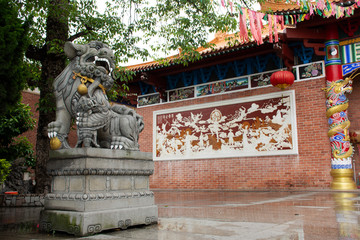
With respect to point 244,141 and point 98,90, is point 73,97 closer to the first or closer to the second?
point 98,90

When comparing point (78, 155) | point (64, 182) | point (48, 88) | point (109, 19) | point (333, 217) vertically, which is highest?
point (109, 19)

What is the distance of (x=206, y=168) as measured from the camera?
954cm

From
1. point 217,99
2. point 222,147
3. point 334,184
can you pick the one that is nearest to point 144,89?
point 217,99

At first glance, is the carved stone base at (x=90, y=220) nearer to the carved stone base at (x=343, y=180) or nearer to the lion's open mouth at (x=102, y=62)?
the lion's open mouth at (x=102, y=62)

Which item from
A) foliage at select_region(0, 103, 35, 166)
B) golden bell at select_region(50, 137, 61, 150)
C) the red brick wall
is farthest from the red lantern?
golden bell at select_region(50, 137, 61, 150)

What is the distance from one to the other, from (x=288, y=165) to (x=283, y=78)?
2299 mm

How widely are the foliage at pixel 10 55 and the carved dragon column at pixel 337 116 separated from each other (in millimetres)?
7123

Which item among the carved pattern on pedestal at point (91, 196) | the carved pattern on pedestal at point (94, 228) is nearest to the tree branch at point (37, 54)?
the carved pattern on pedestal at point (91, 196)

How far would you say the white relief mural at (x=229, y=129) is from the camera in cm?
846

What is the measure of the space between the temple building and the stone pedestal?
489cm

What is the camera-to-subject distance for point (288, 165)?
8.22m

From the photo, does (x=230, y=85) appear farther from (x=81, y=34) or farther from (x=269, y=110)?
(x=81, y=34)

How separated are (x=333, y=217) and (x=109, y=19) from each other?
4.92 m

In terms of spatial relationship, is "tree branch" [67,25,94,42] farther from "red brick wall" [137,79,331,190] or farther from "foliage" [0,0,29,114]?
"red brick wall" [137,79,331,190]
